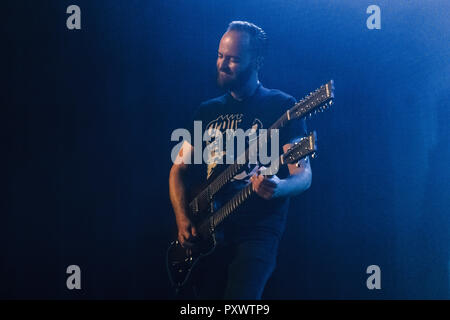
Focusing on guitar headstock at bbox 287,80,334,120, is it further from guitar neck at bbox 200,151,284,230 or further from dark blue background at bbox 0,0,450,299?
dark blue background at bbox 0,0,450,299

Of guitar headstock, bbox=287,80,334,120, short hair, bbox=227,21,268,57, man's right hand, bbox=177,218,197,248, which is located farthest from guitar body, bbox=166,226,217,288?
short hair, bbox=227,21,268,57

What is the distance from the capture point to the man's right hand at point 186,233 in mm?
2227

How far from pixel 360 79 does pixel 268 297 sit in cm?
121

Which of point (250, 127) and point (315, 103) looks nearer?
point (315, 103)

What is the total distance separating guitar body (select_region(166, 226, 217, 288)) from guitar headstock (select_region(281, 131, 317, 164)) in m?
0.54

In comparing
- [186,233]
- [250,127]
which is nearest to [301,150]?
[250,127]

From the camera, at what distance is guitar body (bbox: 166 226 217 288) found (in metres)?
2.15

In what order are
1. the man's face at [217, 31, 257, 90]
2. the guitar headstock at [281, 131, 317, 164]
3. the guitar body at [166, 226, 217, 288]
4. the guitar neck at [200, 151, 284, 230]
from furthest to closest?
the man's face at [217, 31, 257, 90] → the guitar body at [166, 226, 217, 288] → the guitar neck at [200, 151, 284, 230] → the guitar headstock at [281, 131, 317, 164]

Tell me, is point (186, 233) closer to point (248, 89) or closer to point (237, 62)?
A: point (248, 89)

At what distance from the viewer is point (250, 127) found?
220cm

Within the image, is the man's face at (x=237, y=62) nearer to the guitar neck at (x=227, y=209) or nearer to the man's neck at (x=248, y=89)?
the man's neck at (x=248, y=89)

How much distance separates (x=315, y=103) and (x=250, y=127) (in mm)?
445

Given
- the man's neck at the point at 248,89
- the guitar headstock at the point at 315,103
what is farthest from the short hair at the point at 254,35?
the guitar headstock at the point at 315,103

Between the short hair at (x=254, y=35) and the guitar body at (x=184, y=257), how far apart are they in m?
0.94
